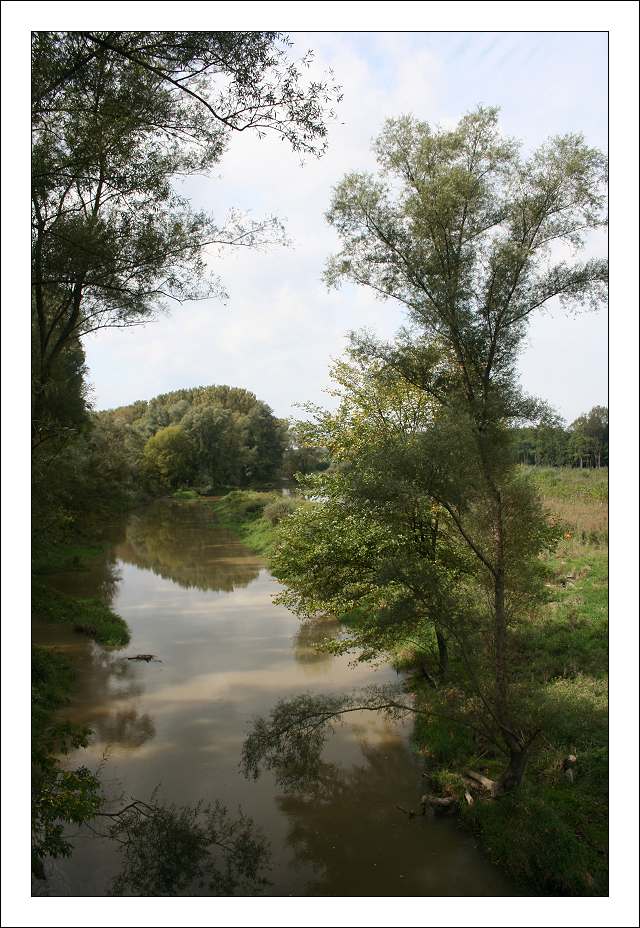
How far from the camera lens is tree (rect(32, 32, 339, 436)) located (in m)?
5.21

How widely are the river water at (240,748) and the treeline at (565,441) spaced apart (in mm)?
4315

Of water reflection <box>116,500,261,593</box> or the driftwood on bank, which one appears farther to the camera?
water reflection <box>116,500,261,593</box>

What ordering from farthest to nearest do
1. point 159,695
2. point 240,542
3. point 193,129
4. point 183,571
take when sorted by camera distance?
point 240,542 → point 183,571 → point 159,695 → point 193,129

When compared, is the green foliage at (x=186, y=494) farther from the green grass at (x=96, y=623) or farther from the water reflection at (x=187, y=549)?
the green grass at (x=96, y=623)

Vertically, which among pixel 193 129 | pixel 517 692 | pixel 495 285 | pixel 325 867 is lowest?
pixel 325 867

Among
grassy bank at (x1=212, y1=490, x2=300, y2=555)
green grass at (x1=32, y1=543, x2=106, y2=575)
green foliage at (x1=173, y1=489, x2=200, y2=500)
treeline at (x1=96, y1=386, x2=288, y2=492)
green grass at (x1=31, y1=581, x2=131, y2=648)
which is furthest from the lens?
green foliage at (x1=173, y1=489, x2=200, y2=500)

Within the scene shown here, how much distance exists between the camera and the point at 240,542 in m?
24.5

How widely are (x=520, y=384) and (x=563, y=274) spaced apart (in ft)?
4.58

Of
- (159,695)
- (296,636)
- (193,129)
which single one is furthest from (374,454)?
(296,636)

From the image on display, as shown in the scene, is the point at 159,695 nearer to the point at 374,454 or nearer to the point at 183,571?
the point at 374,454

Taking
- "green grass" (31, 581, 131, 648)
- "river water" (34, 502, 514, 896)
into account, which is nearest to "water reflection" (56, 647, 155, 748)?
"river water" (34, 502, 514, 896)

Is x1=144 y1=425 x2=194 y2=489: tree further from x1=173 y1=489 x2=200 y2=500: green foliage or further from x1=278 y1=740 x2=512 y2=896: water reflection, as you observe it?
x1=278 y1=740 x2=512 y2=896: water reflection

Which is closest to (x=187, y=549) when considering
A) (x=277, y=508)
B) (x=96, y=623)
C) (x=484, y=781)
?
(x=277, y=508)

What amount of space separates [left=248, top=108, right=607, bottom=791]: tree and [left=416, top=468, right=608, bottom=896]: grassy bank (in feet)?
1.29
